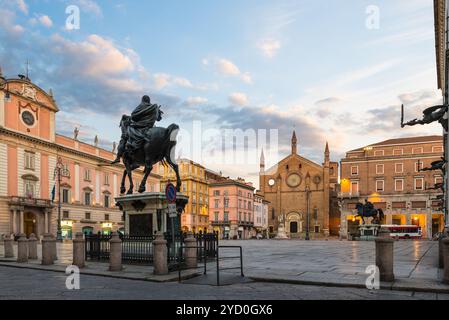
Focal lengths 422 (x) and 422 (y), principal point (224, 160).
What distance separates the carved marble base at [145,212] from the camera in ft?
46.4

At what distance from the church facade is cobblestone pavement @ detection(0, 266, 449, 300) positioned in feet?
263

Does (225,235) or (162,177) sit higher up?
(162,177)

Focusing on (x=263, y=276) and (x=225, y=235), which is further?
(x=225, y=235)

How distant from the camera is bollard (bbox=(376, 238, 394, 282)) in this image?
9.95 meters

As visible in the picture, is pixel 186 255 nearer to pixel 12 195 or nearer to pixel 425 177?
pixel 12 195

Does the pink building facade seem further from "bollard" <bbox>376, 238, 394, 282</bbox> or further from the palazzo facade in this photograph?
"bollard" <bbox>376, 238, 394, 282</bbox>

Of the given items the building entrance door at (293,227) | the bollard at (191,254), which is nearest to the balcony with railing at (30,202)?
the bollard at (191,254)

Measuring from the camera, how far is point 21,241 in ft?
55.1

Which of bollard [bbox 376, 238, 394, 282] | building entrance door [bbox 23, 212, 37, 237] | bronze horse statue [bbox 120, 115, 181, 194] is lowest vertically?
building entrance door [bbox 23, 212, 37, 237]

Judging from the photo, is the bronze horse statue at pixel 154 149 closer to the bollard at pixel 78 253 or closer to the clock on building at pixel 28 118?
the bollard at pixel 78 253

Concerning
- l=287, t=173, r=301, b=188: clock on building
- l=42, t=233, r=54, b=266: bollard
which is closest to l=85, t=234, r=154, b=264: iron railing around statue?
l=42, t=233, r=54, b=266: bollard
